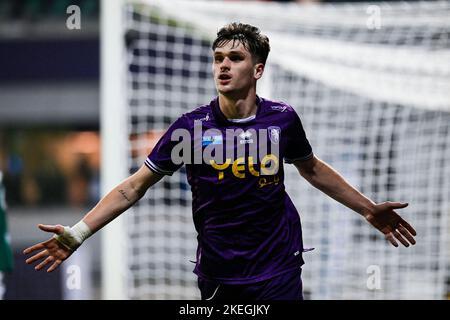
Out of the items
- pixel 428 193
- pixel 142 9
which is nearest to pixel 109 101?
pixel 142 9

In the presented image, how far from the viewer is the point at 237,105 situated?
12.4ft

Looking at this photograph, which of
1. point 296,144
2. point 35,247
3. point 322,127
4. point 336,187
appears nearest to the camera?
point 35,247

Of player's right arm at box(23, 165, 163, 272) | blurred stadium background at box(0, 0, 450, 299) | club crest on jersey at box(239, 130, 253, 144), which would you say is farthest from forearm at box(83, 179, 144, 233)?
blurred stadium background at box(0, 0, 450, 299)

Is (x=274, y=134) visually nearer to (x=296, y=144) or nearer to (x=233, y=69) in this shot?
(x=296, y=144)

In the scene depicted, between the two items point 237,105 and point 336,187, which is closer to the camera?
point 237,105

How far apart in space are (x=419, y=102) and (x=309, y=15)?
47.4 inches

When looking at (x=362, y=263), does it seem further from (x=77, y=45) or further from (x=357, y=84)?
(x=77, y=45)

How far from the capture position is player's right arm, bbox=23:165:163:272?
146 inches

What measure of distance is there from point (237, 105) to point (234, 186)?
37 centimetres

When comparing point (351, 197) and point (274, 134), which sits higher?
point (274, 134)

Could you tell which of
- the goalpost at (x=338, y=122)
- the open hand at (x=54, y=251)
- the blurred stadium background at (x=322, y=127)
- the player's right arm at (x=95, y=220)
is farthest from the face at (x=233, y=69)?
the goalpost at (x=338, y=122)

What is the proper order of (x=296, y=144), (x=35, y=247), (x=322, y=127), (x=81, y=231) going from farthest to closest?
(x=322, y=127) → (x=296, y=144) → (x=81, y=231) → (x=35, y=247)

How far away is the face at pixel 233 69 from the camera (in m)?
3.70

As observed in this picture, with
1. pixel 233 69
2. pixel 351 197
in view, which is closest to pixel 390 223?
pixel 351 197
